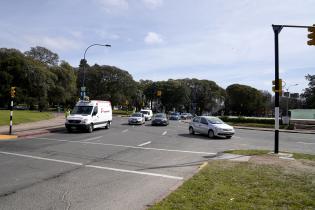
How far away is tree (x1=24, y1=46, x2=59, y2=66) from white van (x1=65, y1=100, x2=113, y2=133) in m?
58.6

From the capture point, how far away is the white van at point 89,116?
86.3 ft

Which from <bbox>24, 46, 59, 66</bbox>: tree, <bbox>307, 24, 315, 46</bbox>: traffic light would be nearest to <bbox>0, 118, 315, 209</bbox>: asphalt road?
<bbox>307, 24, 315, 46</bbox>: traffic light

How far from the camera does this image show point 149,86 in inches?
4806

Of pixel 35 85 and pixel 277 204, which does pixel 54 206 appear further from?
pixel 35 85

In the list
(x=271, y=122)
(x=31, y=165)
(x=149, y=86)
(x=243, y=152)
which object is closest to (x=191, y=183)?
(x=31, y=165)

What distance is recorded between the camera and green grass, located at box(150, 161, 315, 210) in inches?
257

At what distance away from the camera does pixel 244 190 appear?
7.73 metres

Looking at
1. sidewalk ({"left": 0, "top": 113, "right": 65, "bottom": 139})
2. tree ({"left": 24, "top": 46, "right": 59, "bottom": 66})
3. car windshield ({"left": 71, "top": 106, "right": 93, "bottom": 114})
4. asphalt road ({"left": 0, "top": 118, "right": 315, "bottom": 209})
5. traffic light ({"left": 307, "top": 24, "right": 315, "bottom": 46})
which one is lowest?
asphalt road ({"left": 0, "top": 118, "right": 315, "bottom": 209})

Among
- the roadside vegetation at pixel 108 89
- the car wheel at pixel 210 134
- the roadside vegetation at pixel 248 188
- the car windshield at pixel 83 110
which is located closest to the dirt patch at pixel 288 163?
the roadside vegetation at pixel 248 188

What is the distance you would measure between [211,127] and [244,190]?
16.7m

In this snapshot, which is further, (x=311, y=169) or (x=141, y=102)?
(x=141, y=102)

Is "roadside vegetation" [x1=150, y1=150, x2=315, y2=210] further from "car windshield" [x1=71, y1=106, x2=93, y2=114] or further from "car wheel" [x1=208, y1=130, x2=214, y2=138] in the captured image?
"car windshield" [x1=71, y1=106, x2=93, y2=114]

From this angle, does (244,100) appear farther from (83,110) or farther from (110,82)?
(83,110)

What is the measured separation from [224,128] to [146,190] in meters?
16.3
